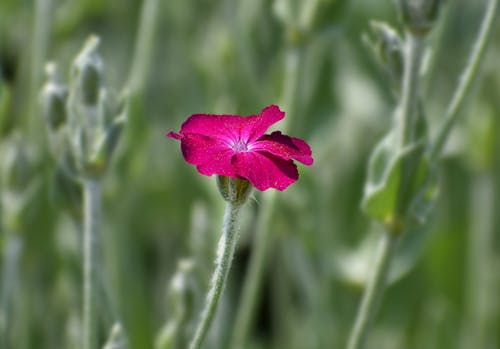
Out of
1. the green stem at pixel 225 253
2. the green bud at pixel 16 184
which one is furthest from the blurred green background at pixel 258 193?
the green stem at pixel 225 253

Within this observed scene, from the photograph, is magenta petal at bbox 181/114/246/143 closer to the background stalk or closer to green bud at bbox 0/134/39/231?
the background stalk

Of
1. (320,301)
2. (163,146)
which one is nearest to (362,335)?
(320,301)

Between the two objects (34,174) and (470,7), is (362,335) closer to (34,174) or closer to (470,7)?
(34,174)

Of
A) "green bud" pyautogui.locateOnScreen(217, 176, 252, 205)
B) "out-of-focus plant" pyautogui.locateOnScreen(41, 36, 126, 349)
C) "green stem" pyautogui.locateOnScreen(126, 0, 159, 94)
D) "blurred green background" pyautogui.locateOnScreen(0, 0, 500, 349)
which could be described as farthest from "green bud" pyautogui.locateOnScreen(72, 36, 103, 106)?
"green stem" pyautogui.locateOnScreen(126, 0, 159, 94)

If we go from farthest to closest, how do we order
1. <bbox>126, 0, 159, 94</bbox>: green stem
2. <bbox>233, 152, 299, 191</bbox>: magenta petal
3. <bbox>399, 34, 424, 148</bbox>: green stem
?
<bbox>126, 0, 159, 94</bbox>: green stem → <bbox>399, 34, 424, 148</bbox>: green stem → <bbox>233, 152, 299, 191</bbox>: magenta petal

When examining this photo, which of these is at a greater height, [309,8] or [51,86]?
[309,8]

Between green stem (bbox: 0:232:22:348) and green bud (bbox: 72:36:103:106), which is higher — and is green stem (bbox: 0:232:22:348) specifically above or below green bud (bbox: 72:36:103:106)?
below
